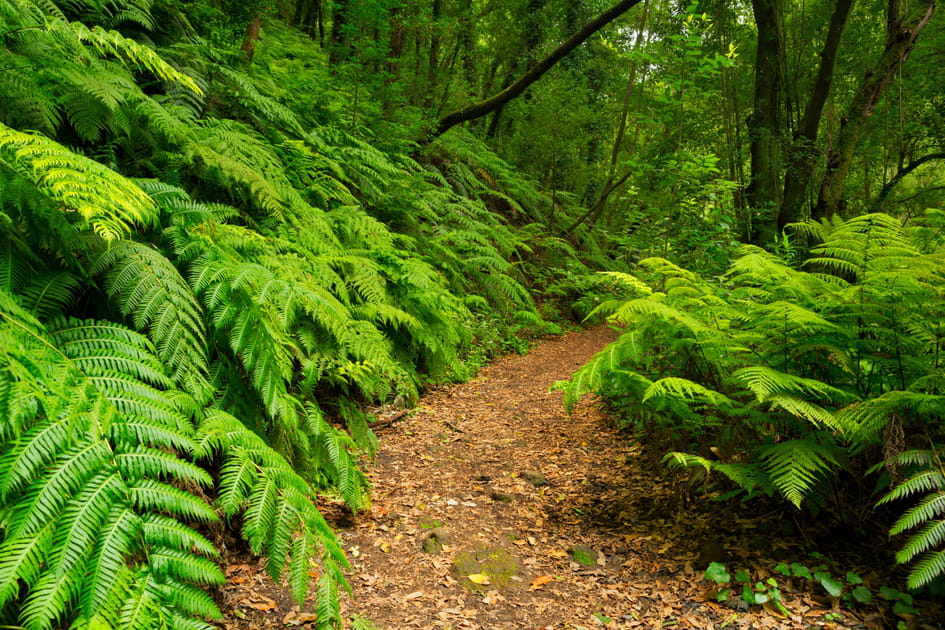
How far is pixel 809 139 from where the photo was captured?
659 cm

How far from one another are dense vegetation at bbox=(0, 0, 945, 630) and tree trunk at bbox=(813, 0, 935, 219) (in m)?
0.03

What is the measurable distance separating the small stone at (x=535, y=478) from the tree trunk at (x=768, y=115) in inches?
203

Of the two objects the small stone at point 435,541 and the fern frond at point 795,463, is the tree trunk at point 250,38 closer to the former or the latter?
the small stone at point 435,541

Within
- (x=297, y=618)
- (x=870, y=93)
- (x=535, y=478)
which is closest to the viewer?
(x=297, y=618)

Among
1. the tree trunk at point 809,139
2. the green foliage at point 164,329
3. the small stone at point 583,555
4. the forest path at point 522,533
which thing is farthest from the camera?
the tree trunk at point 809,139

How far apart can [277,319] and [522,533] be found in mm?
2043

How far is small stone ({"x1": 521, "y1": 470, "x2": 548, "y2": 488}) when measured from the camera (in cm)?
376

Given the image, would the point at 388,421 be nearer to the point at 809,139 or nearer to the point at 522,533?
the point at 522,533

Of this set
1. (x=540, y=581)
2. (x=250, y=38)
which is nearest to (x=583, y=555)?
(x=540, y=581)

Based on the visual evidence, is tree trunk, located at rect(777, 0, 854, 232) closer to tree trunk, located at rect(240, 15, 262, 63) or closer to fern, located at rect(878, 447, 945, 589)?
fern, located at rect(878, 447, 945, 589)

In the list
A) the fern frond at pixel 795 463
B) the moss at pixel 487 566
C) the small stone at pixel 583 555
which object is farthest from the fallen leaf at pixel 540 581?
the fern frond at pixel 795 463

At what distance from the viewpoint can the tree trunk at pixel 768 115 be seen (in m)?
6.73

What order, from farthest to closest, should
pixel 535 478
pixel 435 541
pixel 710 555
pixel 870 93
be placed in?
pixel 870 93 → pixel 535 478 → pixel 435 541 → pixel 710 555

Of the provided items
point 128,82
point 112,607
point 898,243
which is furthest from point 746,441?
point 128,82
